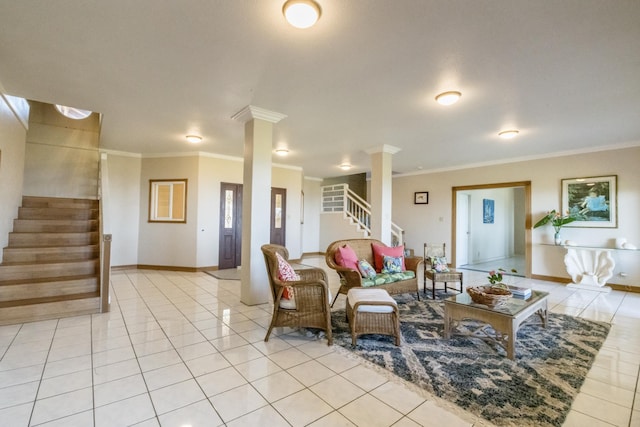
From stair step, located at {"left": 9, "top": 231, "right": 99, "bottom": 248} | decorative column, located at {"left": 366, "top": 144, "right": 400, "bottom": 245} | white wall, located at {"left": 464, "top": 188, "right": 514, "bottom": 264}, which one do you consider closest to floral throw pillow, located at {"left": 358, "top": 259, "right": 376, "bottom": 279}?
decorative column, located at {"left": 366, "top": 144, "right": 400, "bottom": 245}

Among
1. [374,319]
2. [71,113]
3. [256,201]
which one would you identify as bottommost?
[374,319]

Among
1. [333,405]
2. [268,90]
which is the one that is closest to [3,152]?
[268,90]

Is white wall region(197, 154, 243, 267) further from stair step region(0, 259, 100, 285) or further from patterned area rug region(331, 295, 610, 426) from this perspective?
patterned area rug region(331, 295, 610, 426)

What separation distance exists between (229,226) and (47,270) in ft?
11.3

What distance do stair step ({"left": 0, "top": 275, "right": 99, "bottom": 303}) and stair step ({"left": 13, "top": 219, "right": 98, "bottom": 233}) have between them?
1.28 metres

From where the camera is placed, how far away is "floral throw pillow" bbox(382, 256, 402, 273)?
Answer: 4242 mm

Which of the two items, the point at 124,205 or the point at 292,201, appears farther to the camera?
the point at 292,201

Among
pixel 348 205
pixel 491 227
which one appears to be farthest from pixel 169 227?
pixel 491 227

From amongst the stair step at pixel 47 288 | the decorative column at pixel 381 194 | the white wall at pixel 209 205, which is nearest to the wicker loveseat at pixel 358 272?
the decorative column at pixel 381 194

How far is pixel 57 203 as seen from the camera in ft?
17.5

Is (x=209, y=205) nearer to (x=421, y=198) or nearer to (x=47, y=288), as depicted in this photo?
(x=47, y=288)

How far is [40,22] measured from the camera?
7.20ft

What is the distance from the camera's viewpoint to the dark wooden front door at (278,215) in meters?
7.82

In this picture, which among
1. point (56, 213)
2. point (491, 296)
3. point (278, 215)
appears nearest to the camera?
point (491, 296)
